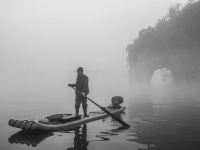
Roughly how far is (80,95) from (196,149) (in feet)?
23.0

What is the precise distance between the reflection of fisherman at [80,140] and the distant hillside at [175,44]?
42.4m

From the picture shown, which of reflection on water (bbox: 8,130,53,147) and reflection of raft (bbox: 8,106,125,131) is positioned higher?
reflection of raft (bbox: 8,106,125,131)

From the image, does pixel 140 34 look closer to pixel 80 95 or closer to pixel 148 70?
pixel 148 70

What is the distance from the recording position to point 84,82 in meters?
14.4

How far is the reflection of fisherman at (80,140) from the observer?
8695mm

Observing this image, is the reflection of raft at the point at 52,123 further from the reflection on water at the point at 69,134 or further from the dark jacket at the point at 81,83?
the dark jacket at the point at 81,83

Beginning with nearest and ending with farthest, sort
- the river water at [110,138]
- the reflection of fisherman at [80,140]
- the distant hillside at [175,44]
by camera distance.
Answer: the reflection of fisherman at [80,140] → the river water at [110,138] → the distant hillside at [175,44]

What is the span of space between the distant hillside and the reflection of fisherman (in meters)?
42.4

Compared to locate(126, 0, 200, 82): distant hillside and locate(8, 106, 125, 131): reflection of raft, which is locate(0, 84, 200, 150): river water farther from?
locate(126, 0, 200, 82): distant hillside

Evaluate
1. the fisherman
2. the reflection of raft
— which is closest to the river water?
the reflection of raft

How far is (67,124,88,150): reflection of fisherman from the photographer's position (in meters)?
8.70

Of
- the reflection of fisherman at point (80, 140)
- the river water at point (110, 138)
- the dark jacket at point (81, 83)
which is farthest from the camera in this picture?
the dark jacket at point (81, 83)

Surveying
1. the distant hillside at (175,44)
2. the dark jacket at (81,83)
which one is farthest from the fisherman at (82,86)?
the distant hillside at (175,44)

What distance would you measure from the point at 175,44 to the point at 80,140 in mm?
46831
